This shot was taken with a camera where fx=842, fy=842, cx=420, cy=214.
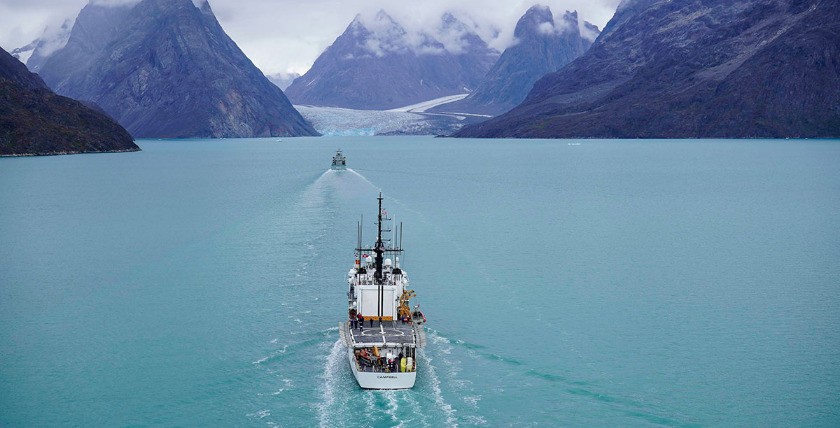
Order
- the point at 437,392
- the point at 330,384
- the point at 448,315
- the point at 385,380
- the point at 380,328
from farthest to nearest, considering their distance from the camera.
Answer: the point at 448,315
the point at 380,328
the point at 330,384
the point at 437,392
the point at 385,380

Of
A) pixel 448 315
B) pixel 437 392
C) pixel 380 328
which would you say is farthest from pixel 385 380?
pixel 448 315

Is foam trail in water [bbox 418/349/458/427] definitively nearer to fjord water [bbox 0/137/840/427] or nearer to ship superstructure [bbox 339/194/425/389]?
fjord water [bbox 0/137/840/427]

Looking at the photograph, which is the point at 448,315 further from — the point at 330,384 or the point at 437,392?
the point at 330,384

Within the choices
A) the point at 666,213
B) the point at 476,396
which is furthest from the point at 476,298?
the point at 666,213

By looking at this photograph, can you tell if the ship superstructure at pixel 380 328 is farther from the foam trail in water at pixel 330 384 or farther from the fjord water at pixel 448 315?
the fjord water at pixel 448 315

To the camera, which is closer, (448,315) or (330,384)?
(330,384)

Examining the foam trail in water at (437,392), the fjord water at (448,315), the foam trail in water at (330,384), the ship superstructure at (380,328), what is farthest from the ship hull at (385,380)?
the foam trail in water at (330,384)

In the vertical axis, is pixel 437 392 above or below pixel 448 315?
below

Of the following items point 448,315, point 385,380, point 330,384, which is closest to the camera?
point 385,380
